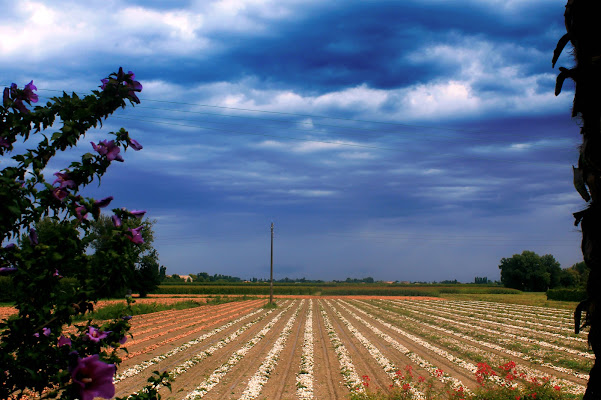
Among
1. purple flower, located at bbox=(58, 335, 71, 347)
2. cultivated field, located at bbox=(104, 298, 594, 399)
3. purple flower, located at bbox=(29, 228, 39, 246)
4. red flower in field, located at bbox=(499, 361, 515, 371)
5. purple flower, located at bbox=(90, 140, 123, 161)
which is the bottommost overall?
cultivated field, located at bbox=(104, 298, 594, 399)

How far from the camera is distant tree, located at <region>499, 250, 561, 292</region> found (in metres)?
119

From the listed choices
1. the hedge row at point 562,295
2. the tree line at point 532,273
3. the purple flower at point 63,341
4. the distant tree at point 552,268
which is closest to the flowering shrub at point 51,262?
the purple flower at point 63,341

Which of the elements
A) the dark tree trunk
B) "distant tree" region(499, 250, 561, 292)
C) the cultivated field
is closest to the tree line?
"distant tree" region(499, 250, 561, 292)

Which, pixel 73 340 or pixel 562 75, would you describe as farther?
pixel 73 340

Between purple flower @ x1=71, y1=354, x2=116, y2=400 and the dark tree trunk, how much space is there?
2.72m

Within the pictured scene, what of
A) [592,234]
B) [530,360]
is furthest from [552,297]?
[592,234]

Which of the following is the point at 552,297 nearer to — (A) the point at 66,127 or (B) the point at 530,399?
(B) the point at 530,399

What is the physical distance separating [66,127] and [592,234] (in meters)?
3.60

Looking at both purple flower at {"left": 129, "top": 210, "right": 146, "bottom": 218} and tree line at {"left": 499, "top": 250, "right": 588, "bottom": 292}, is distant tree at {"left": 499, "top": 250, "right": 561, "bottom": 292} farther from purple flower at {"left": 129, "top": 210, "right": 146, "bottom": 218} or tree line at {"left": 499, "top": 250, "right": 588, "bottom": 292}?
purple flower at {"left": 129, "top": 210, "right": 146, "bottom": 218}

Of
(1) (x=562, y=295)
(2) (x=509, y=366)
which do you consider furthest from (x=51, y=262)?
(1) (x=562, y=295)

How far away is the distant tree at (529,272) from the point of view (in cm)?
11906

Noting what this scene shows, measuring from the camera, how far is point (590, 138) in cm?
247

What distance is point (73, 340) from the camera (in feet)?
10.2

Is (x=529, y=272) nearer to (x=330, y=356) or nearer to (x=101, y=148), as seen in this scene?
(x=330, y=356)
